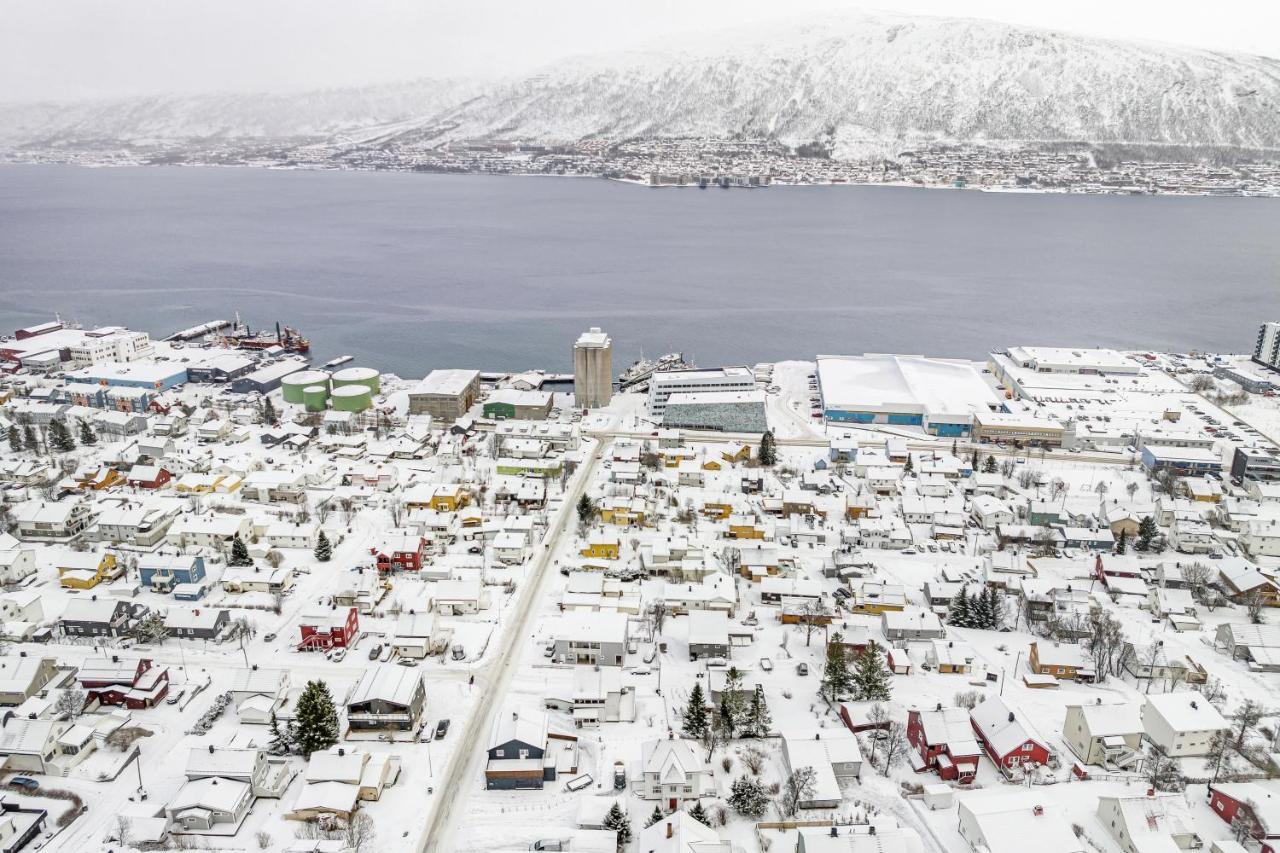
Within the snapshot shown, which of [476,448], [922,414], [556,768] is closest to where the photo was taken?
[556,768]

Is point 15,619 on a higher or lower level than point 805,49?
lower

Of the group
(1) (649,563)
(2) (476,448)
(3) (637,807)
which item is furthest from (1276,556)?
(2) (476,448)

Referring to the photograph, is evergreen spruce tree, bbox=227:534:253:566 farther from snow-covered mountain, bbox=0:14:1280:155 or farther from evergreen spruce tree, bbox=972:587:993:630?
snow-covered mountain, bbox=0:14:1280:155

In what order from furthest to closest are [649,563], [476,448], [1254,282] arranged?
[1254,282]
[476,448]
[649,563]

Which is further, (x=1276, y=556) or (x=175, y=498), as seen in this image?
(x=175, y=498)

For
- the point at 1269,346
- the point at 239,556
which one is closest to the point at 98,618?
the point at 239,556

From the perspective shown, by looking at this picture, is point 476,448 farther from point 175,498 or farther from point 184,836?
point 184,836

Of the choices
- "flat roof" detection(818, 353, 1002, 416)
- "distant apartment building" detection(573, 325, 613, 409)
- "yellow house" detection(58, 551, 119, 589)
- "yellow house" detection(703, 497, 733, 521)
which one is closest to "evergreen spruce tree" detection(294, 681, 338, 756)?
"yellow house" detection(58, 551, 119, 589)

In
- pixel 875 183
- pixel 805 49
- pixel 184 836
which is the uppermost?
pixel 805 49
